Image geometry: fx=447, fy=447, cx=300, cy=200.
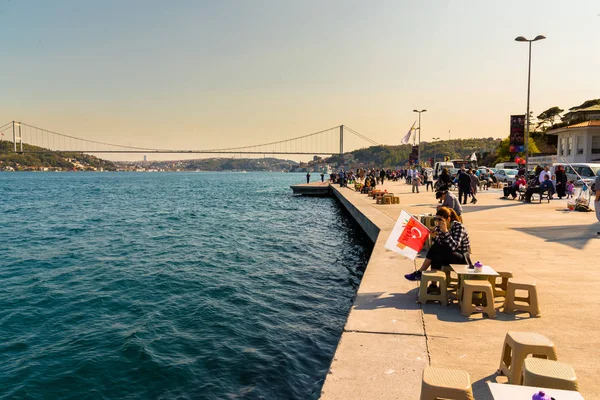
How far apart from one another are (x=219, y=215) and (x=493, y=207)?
18.5m

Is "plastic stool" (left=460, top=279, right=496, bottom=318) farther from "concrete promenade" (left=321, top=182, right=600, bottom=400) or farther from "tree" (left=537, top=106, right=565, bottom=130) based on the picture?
"tree" (left=537, top=106, right=565, bottom=130)

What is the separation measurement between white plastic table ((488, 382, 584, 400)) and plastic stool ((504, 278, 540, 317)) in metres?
3.08

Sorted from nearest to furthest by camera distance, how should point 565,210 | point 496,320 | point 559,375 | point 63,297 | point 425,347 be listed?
point 559,375 < point 425,347 < point 496,320 < point 63,297 < point 565,210

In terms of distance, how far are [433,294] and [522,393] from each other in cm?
354

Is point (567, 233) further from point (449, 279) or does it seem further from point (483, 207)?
point (483, 207)

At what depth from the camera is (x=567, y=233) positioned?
1264 cm

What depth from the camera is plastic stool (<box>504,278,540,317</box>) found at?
5.89 meters

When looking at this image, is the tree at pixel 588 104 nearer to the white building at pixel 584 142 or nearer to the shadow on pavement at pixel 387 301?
the white building at pixel 584 142

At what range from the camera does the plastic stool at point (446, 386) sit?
3326 mm

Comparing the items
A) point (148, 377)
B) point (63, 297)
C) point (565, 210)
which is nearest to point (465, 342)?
point (148, 377)

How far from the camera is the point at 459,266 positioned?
6.66 meters

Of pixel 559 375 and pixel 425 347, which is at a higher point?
pixel 559 375

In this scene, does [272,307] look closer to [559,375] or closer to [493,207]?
[559,375]

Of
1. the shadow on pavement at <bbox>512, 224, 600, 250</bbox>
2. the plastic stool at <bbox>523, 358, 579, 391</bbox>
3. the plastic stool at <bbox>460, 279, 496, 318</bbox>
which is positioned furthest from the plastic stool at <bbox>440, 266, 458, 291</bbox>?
the shadow on pavement at <bbox>512, 224, 600, 250</bbox>
